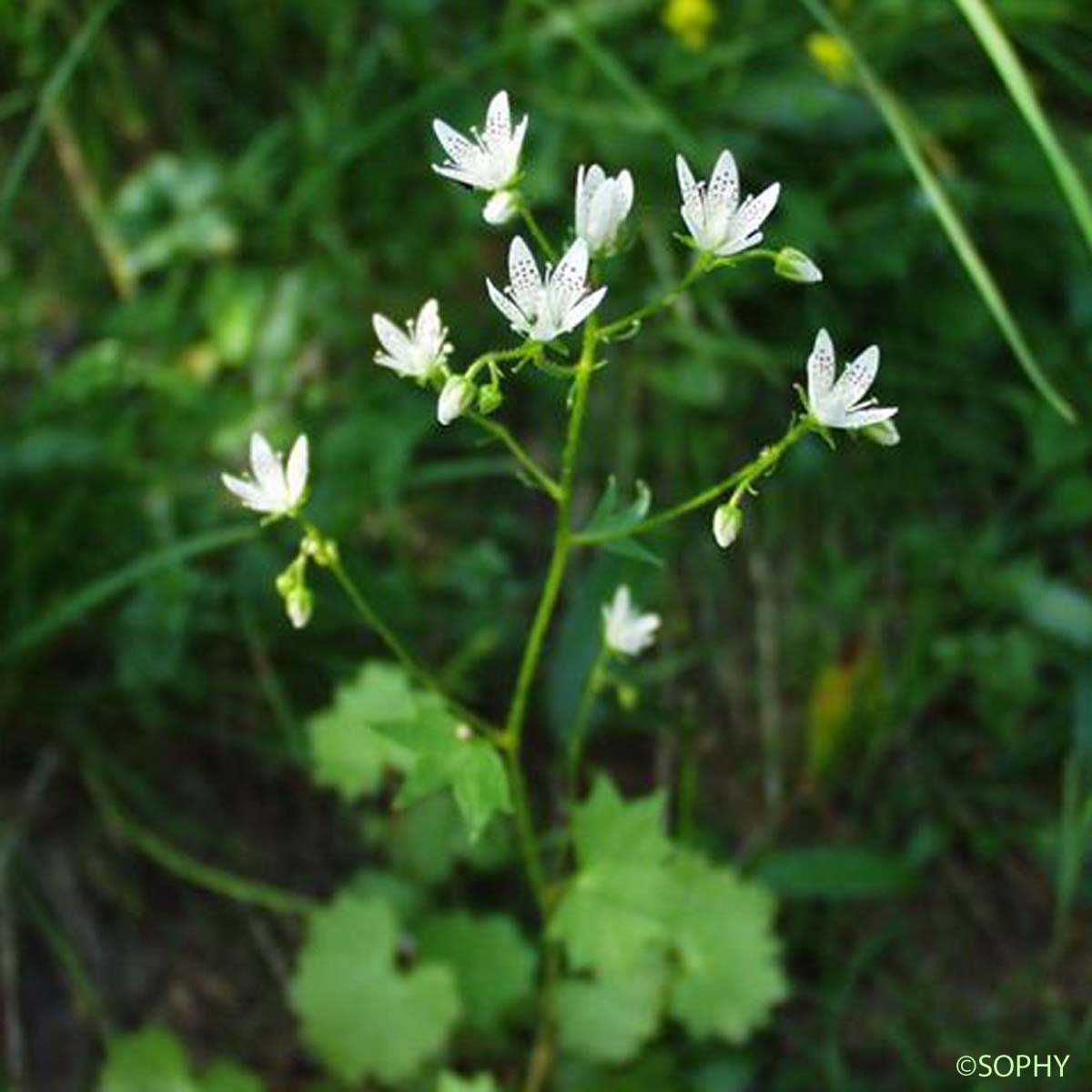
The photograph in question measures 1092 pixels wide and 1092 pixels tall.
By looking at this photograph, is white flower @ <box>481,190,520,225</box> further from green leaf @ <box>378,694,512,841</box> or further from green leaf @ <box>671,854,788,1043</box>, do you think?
green leaf @ <box>671,854,788,1043</box>

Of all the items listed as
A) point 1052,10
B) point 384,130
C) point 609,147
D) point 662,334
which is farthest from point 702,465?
point 1052,10

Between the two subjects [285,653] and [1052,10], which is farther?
[1052,10]

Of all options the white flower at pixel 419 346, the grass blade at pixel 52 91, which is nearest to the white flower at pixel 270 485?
the white flower at pixel 419 346

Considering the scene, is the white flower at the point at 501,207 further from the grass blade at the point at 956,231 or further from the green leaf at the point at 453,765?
the grass blade at the point at 956,231

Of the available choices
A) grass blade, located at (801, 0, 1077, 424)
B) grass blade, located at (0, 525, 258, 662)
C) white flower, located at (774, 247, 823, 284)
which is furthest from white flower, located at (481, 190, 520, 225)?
grass blade, located at (0, 525, 258, 662)

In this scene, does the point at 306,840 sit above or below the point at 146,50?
below

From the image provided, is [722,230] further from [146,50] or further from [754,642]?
[146,50]
